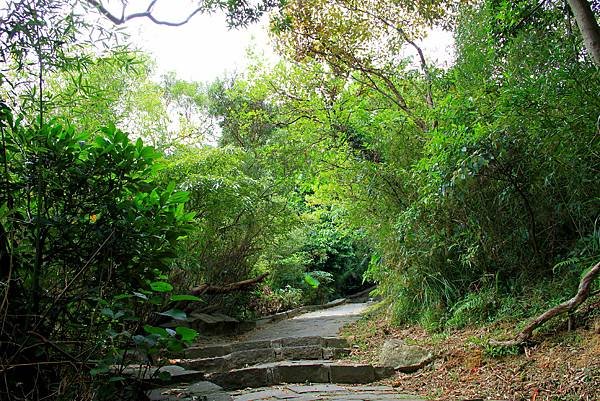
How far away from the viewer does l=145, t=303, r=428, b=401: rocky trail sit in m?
2.74

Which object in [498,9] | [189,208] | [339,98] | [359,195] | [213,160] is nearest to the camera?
[498,9]

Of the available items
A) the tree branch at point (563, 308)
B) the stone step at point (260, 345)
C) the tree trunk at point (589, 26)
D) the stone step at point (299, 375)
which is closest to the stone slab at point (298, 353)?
the stone step at point (260, 345)

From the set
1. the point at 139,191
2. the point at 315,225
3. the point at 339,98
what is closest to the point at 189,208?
the point at 339,98

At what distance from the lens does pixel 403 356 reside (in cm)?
406

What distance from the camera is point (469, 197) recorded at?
4211 millimetres

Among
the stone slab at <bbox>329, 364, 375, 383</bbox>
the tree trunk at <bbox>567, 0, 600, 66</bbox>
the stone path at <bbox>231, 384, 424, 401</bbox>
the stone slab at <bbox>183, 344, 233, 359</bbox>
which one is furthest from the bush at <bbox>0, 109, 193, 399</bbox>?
the stone slab at <bbox>183, 344, 233, 359</bbox>

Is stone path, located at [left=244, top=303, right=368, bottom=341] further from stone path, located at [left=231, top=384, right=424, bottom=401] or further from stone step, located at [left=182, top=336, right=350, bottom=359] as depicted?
stone path, located at [left=231, top=384, right=424, bottom=401]

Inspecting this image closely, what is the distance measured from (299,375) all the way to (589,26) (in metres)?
3.65

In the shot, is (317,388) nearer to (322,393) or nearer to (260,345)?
(322,393)

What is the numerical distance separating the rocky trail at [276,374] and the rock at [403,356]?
0.42 feet

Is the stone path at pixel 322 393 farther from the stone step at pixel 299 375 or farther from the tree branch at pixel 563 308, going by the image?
the tree branch at pixel 563 308

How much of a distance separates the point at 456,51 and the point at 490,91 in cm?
216

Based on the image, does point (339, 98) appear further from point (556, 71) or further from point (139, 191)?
Result: point (139, 191)

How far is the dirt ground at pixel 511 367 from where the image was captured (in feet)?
8.78
